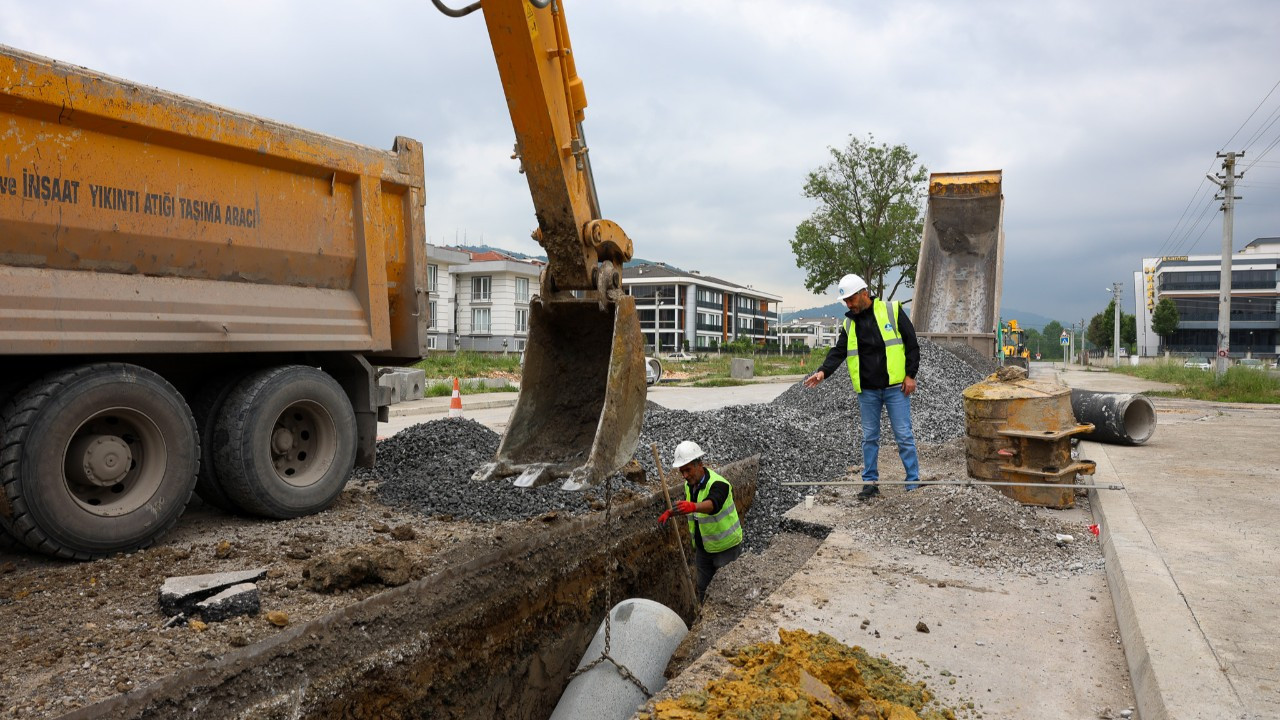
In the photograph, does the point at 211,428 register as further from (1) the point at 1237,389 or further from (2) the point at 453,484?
(1) the point at 1237,389

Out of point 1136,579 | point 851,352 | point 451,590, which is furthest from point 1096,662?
point 851,352

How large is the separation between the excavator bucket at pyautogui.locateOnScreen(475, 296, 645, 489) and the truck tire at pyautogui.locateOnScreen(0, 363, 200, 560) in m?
1.69

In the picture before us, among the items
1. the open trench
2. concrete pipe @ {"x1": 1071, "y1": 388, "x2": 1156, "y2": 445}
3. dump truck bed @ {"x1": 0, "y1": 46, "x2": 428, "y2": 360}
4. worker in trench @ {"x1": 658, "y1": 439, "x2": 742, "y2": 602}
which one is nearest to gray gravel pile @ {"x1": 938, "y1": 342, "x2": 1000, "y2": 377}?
concrete pipe @ {"x1": 1071, "y1": 388, "x2": 1156, "y2": 445}

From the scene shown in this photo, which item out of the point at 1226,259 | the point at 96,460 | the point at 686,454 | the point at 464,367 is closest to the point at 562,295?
the point at 686,454

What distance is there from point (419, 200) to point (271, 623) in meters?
3.38

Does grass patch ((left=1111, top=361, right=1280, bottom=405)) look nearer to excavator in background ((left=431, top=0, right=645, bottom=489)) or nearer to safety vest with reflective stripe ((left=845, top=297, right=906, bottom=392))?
safety vest with reflective stripe ((left=845, top=297, right=906, bottom=392))

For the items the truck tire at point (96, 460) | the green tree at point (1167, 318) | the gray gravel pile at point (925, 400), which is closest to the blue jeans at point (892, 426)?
the gray gravel pile at point (925, 400)

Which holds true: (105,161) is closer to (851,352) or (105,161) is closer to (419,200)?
(419,200)

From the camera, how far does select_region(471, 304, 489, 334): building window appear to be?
43.0 metres

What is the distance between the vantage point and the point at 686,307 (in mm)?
69688

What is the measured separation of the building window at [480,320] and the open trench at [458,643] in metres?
38.2

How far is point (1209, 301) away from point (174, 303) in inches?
3531

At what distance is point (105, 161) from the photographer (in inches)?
158

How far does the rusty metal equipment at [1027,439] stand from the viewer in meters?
5.74
